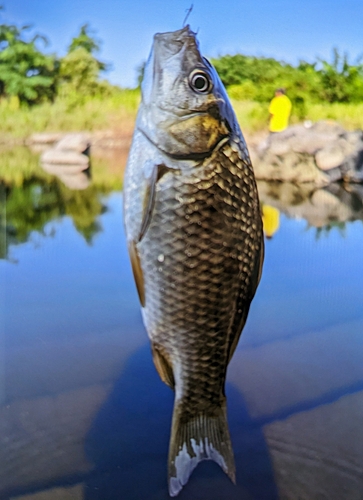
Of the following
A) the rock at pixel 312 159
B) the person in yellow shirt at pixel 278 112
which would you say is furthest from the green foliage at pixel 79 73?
the rock at pixel 312 159

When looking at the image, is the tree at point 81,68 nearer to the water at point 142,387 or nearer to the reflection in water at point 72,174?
the reflection in water at point 72,174

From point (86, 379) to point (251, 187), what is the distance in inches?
60.0

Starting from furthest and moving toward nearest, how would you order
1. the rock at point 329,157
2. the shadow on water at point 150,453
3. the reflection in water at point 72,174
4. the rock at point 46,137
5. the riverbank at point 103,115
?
1. the rock at point 46,137
2. the riverbank at point 103,115
3. the reflection in water at point 72,174
4. the rock at point 329,157
5. the shadow on water at point 150,453

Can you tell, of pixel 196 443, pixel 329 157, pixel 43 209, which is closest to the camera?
pixel 196 443

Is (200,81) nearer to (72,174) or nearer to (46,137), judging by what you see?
(72,174)

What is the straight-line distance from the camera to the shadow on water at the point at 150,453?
5.05ft

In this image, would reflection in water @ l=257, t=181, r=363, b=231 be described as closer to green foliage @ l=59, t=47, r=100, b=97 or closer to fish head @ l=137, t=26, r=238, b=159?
fish head @ l=137, t=26, r=238, b=159

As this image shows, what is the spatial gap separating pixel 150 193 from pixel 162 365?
0.35m

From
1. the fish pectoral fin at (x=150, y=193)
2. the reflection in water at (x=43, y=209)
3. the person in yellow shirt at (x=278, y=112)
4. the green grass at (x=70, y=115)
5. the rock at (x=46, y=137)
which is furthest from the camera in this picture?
the rock at (x=46, y=137)

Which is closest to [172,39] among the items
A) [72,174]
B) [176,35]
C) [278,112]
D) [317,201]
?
[176,35]

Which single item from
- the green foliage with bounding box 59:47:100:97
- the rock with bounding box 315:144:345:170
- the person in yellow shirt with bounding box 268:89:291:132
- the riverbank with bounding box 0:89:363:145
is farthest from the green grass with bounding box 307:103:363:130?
the green foliage with bounding box 59:47:100:97

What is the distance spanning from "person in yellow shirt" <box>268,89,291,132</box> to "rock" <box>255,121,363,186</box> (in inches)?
54.6

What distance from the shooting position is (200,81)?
35.3 inches

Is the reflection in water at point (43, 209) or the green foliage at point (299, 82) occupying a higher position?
the green foliage at point (299, 82)
